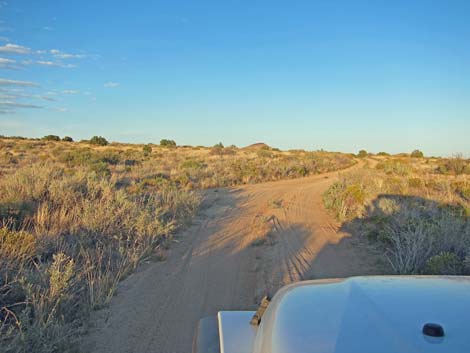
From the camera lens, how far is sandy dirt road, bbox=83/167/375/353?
4184mm

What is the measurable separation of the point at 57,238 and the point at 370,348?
5.84 m

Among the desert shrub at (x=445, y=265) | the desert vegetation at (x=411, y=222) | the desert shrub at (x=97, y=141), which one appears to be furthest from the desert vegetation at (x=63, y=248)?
the desert shrub at (x=97, y=141)

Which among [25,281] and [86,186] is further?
[86,186]

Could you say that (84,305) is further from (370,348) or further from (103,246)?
(370,348)

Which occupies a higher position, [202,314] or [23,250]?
[23,250]

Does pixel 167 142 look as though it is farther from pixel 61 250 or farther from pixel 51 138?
pixel 61 250

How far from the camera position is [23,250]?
5223 mm

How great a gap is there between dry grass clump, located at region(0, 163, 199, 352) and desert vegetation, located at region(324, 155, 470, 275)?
14.3 feet

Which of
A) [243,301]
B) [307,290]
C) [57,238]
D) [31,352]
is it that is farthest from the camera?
[57,238]

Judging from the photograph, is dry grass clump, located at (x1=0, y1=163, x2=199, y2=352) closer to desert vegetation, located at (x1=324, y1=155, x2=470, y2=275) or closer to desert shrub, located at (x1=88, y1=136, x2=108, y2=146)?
desert vegetation, located at (x1=324, y1=155, x2=470, y2=275)

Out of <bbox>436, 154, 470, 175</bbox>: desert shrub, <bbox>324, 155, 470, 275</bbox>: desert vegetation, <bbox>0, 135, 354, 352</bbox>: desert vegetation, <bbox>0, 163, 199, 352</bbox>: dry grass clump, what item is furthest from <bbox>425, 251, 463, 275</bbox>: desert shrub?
<bbox>436, 154, 470, 175</bbox>: desert shrub

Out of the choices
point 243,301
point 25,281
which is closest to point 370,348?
point 243,301

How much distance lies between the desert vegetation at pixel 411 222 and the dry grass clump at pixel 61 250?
436 cm

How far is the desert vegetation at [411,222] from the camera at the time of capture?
5.78 m
